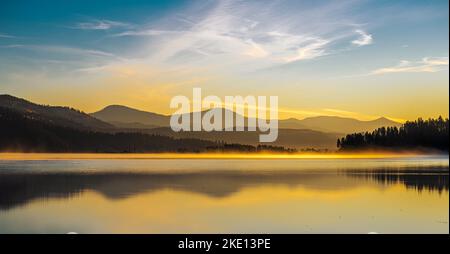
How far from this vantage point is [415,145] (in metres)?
56.1

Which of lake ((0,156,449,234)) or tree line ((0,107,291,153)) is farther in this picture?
tree line ((0,107,291,153))

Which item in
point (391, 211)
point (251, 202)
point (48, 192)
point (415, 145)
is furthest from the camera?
point (415, 145)

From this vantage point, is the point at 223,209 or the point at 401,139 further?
the point at 401,139

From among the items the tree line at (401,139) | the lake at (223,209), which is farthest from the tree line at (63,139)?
the lake at (223,209)

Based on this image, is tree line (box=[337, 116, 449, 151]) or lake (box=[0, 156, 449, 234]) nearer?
lake (box=[0, 156, 449, 234])

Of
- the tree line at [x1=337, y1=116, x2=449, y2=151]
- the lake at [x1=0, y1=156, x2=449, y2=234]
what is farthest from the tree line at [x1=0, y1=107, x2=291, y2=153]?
the lake at [x1=0, y1=156, x2=449, y2=234]

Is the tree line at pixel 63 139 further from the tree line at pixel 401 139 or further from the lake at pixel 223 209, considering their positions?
the lake at pixel 223 209

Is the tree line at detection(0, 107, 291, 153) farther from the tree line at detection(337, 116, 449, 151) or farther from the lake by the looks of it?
the lake

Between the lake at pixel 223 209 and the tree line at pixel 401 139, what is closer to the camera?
the lake at pixel 223 209

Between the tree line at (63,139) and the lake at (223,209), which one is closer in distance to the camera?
the lake at (223,209)
